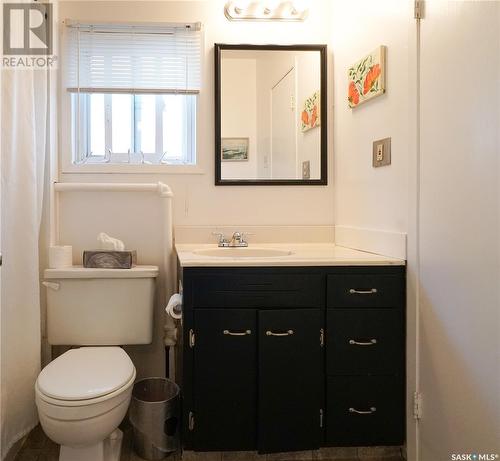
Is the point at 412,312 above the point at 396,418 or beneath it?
above

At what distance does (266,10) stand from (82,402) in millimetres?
2056

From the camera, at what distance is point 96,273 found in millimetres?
1958

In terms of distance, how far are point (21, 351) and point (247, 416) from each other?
38.2 inches

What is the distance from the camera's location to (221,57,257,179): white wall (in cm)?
229

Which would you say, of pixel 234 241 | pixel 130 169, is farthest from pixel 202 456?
pixel 130 169

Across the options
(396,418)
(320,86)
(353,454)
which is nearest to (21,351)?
(353,454)

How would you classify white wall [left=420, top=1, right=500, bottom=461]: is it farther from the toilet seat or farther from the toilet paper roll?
the toilet paper roll

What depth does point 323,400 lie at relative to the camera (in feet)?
5.42

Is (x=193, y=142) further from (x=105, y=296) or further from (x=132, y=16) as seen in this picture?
(x=105, y=296)

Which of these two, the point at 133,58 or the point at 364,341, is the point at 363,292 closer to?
the point at 364,341

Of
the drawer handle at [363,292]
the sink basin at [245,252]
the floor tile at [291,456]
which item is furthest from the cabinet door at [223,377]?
the sink basin at [245,252]

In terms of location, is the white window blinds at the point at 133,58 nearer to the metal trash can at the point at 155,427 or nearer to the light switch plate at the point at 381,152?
the light switch plate at the point at 381,152

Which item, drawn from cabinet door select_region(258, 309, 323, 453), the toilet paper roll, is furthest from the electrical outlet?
the toilet paper roll

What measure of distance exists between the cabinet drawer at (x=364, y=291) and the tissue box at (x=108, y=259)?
37.9 inches
